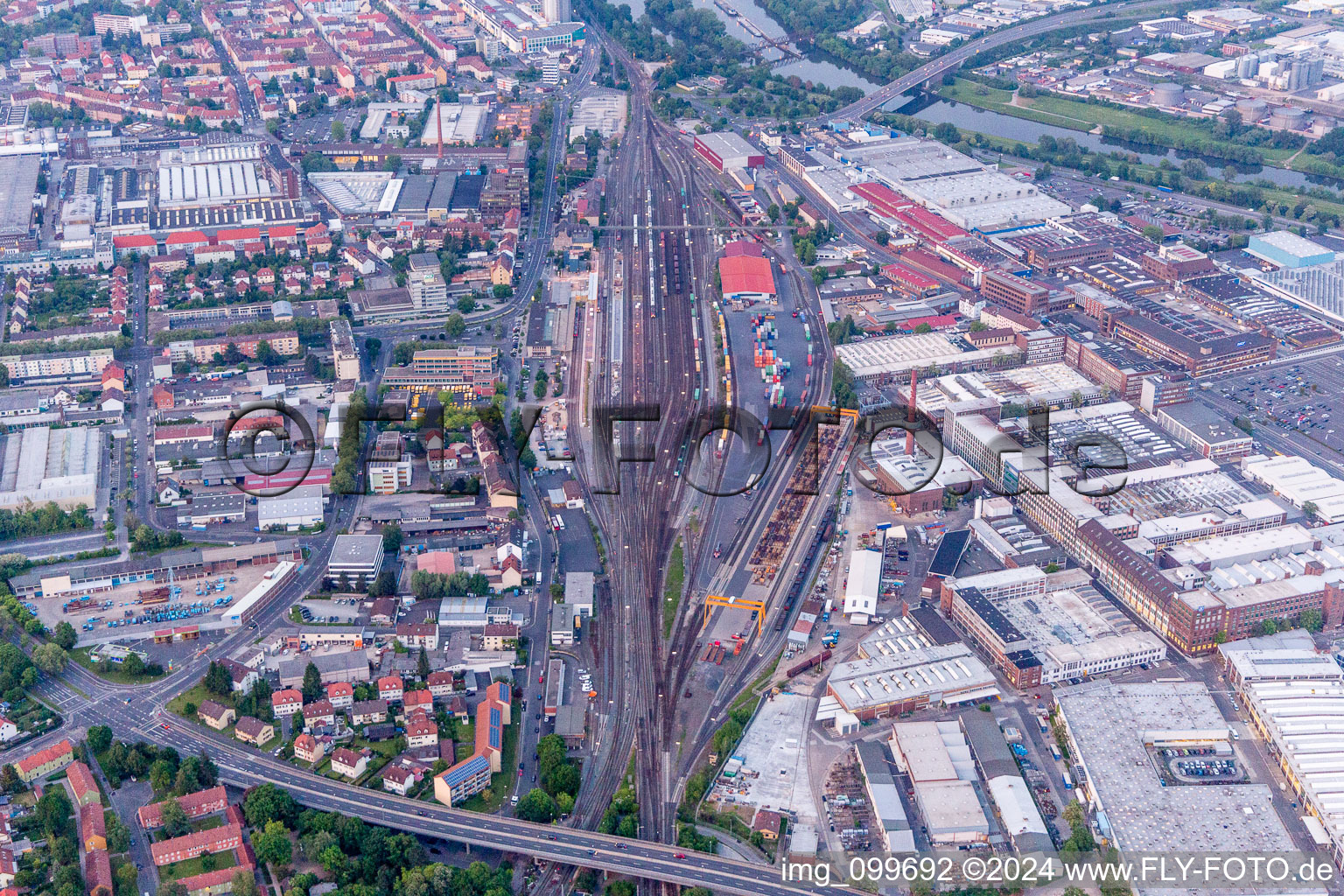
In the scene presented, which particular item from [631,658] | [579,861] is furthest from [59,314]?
[579,861]

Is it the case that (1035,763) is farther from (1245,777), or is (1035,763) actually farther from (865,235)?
(865,235)

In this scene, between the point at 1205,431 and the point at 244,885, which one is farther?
the point at 1205,431

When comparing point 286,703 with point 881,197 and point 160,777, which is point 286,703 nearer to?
point 160,777

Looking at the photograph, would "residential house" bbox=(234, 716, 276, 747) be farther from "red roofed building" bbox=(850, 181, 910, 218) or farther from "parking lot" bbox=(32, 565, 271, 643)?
"red roofed building" bbox=(850, 181, 910, 218)

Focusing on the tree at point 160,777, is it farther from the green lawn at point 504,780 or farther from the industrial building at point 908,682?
the industrial building at point 908,682

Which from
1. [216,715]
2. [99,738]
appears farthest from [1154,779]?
[99,738]
